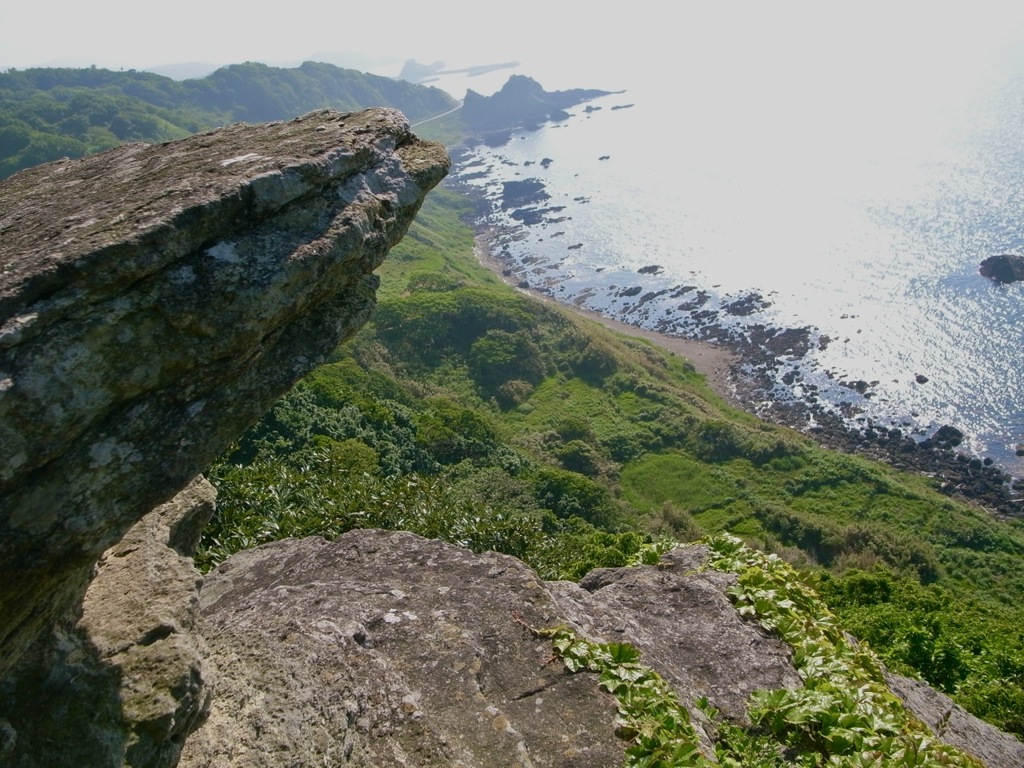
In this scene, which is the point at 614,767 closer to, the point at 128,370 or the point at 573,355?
the point at 128,370

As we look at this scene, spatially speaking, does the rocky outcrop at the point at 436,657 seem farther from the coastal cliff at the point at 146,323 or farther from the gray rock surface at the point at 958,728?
the coastal cliff at the point at 146,323

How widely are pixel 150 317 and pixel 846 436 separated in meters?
55.2

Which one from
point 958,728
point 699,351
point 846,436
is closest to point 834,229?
point 699,351

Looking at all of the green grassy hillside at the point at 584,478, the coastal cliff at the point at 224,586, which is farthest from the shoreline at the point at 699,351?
the coastal cliff at the point at 224,586

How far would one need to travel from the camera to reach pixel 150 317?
6.17 m

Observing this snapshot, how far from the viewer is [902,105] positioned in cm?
13150

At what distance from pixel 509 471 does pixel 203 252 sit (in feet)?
104

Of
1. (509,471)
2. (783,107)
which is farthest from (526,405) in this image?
(783,107)

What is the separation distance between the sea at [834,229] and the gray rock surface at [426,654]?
48246mm

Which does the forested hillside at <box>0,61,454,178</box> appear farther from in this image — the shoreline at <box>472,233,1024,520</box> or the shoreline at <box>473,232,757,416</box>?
the shoreline at <box>472,233,1024,520</box>

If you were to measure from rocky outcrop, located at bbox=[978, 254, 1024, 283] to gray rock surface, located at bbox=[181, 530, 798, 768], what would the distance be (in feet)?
237

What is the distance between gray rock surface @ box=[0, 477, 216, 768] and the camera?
6527 millimetres

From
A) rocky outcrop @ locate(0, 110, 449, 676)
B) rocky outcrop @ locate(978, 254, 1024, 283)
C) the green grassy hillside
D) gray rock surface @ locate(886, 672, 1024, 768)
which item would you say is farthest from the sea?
rocky outcrop @ locate(0, 110, 449, 676)

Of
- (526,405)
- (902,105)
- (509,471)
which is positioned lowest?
(526,405)
